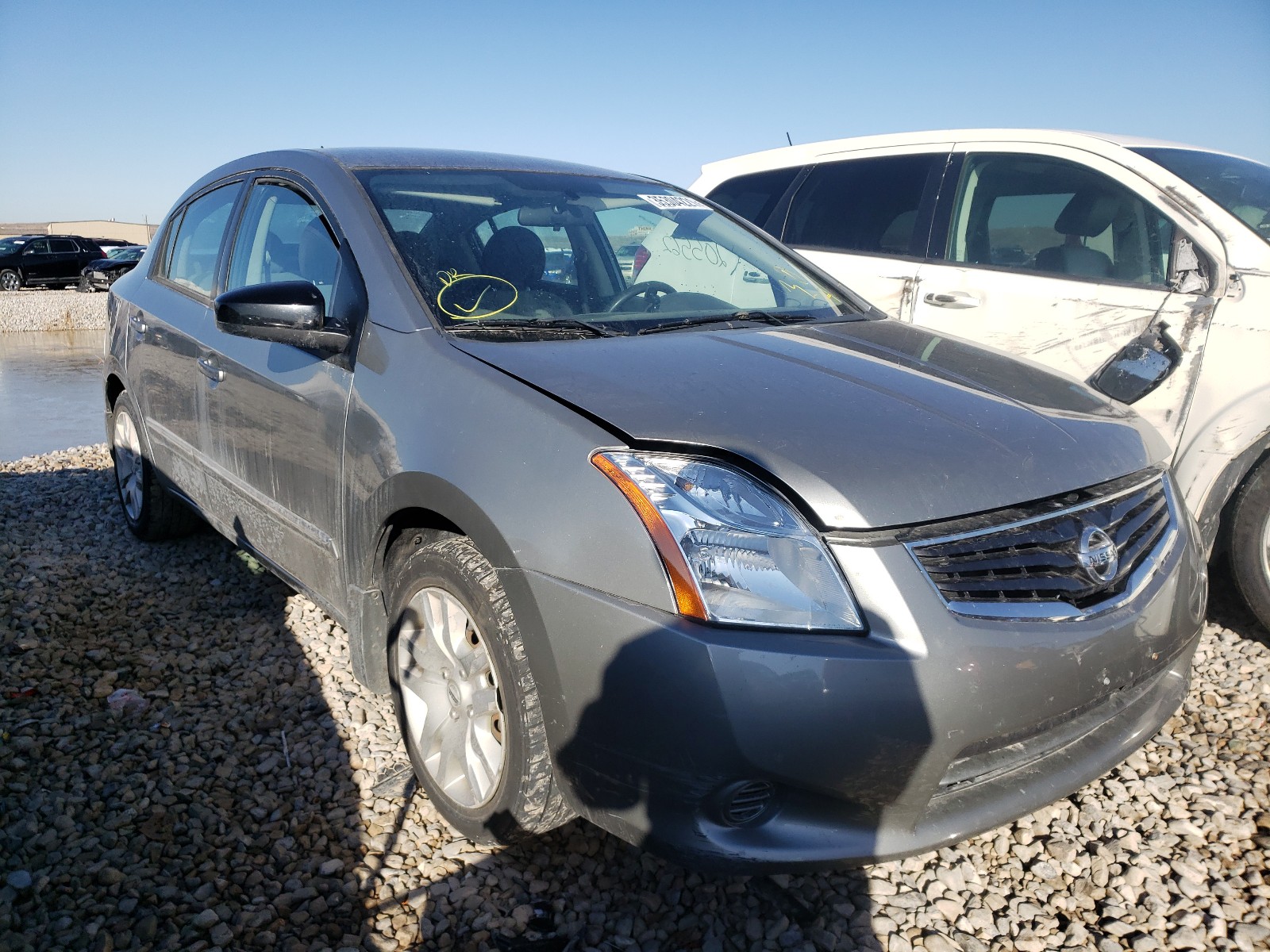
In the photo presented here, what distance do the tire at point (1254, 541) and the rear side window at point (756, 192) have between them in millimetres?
2818

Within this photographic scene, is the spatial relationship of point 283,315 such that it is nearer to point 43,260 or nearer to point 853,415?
point 853,415

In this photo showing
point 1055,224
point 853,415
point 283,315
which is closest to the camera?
point 853,415

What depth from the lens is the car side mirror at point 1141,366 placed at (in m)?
3.50

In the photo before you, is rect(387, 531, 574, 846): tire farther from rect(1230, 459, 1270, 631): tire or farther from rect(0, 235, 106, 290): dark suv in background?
rect(0, 235, 106, 290): dark suv in background

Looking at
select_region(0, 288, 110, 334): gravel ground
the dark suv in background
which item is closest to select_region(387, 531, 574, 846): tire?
select_region(0, 288, 110, 334): gravel ground

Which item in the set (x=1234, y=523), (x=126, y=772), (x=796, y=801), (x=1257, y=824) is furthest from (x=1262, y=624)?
(x=126, y=772)

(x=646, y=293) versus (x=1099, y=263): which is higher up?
(x=1099, y=263)

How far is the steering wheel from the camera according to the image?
Answer: 2.74m

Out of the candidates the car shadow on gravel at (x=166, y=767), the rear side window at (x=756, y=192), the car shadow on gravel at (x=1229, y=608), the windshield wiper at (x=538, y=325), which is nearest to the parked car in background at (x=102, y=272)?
the rear side window at (x=756, y=192)

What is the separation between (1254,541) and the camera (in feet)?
11.0

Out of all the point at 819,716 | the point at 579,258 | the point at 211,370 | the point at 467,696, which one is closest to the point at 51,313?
the point at 211,370

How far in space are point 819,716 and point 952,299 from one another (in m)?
3.07

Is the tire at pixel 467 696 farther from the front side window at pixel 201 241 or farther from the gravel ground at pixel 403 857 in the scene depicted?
the front side window at pixel 201 241

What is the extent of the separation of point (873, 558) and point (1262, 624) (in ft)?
8.72
